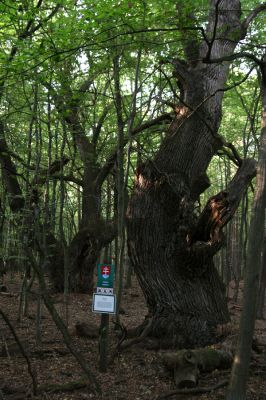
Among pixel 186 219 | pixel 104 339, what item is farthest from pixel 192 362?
pixel 186 219

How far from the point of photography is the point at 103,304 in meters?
5.32

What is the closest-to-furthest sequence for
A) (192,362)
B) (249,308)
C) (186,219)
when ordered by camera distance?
(249,308)
(192,362)
(186,219)

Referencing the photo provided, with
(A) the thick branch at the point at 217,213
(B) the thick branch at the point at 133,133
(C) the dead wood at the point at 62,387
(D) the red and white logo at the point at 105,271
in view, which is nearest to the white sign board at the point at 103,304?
(D) the red and white logo at the point at 105,271

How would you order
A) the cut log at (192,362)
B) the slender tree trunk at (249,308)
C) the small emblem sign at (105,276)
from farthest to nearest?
the small emblem sign at (105,276) → the cut log at (192,362) → the slender tree trunk at (249,308)

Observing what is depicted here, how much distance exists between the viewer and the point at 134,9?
567 centimetres

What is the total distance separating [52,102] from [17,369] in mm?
5139

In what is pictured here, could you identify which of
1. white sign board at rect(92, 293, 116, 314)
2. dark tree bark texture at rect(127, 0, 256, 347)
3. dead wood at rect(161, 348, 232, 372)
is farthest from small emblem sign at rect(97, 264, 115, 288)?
dead wood at rect(161, 348, 232, 372)

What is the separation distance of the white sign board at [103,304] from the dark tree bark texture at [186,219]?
38.6 inches

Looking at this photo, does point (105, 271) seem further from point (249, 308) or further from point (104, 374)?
point (249, 308)

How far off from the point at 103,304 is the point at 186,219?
1.94m

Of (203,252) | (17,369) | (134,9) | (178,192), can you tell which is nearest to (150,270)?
(203,252)

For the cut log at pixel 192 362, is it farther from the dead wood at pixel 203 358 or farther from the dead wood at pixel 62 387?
the dead wood at pixel 62 387

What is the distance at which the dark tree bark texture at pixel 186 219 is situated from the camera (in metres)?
6.05

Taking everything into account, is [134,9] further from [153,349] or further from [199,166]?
[153,349]
